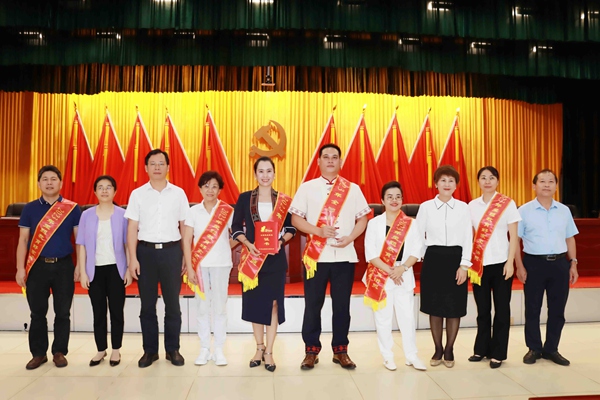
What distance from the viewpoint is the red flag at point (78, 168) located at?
7.34 meters

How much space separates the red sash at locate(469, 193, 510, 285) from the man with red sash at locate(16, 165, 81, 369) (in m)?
2.42

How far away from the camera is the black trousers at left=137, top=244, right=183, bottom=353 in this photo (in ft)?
9.97

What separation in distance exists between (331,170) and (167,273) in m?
1.17

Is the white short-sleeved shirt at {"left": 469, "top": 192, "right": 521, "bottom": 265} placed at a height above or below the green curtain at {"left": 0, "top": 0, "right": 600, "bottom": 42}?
below

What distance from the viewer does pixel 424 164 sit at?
7672mm

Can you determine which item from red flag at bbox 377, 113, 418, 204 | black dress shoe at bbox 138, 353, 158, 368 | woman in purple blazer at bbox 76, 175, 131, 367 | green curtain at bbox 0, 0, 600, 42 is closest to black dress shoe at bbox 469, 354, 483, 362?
black dress shoe at bbox 138, 353, 158, 368

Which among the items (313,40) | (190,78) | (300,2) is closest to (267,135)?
(190,78)

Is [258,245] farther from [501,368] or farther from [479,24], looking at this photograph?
[479,24]

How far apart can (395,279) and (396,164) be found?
15.6 feet

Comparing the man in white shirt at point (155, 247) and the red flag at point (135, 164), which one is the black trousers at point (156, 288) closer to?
the man in white shirt at point (155, 247)

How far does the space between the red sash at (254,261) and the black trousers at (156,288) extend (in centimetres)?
41

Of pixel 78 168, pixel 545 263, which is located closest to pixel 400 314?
pixel 545 263

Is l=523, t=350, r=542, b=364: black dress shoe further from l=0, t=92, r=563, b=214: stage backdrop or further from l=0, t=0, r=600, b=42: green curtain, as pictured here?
l=0, t=92, r=563, b=214: stage backdrop

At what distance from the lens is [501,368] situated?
10.1 feet
